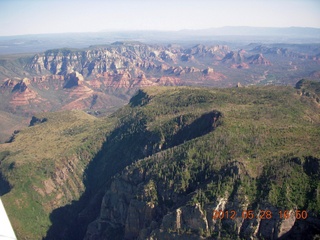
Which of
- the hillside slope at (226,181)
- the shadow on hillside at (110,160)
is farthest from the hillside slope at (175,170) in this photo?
the shadow on hillside at (110,160)

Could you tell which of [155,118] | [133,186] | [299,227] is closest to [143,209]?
[133,186]

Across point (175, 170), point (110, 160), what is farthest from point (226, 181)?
point (110, 160)

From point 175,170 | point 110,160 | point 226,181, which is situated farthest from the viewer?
point 110,160

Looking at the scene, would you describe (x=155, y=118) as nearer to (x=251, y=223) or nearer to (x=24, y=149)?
(x=24, y=149)

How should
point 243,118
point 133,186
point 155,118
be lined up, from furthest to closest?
point 155,118 → point 243,118 → point 133,186

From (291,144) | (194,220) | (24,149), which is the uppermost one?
(291,144)

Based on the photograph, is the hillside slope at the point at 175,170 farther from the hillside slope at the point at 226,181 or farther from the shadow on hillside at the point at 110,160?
the shadow on hillside at the point at 110,160

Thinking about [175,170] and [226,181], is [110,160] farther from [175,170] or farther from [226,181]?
[226,181]
